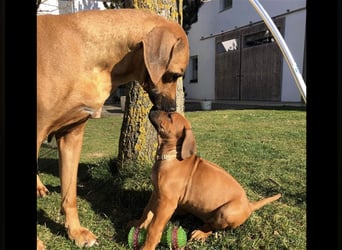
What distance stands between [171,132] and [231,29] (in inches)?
714

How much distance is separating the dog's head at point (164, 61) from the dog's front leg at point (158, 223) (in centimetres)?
79

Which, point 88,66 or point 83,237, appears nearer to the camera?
point 88,66

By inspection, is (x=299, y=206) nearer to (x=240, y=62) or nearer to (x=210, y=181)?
(x=210, y=181)

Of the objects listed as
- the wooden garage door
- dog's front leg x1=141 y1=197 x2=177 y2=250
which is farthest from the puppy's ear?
the wooden garage door

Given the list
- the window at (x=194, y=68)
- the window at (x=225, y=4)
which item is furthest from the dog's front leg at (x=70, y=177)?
the window at (x=194, y=68)

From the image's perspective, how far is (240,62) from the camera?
19219mm

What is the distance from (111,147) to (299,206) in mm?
4283

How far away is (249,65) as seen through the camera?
60.6 ft

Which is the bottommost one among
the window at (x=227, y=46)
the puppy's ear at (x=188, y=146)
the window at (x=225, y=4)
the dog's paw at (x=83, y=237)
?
the dog's paw at (x=83, y=237)

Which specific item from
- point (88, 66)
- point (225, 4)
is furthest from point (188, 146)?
point (225, 4)

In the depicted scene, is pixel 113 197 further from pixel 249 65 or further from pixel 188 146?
pixel 249 65

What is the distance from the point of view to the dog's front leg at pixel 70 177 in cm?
297

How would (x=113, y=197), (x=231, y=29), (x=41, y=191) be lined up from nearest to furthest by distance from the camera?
(x=113, y=197) < (x=41, y=191) < (x=231, y=29)

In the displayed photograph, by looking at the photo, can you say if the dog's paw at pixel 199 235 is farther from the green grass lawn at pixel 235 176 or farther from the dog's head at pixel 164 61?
the dog's head at pixel 164 61
